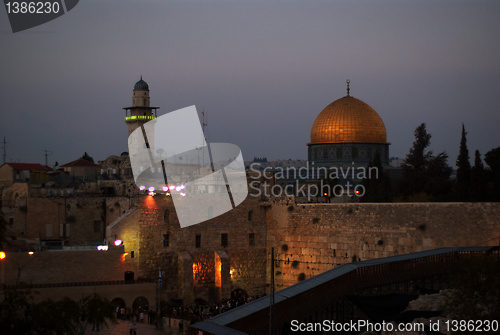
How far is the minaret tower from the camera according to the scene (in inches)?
1868

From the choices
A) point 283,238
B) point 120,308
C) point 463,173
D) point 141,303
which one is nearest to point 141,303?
point 141,303

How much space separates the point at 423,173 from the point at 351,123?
33.9ft

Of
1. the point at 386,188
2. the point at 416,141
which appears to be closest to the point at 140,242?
the point at 386,188

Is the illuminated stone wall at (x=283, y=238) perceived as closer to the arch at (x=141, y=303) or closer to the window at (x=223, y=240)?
the window at (x=223, y=240)

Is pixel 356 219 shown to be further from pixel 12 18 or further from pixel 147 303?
pixel 12 18

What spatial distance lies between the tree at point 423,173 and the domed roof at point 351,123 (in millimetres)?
5965

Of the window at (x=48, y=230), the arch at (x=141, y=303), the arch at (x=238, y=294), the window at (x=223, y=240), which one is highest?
the window at (x=48, y=230)

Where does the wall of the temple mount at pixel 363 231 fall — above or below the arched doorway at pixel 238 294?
above

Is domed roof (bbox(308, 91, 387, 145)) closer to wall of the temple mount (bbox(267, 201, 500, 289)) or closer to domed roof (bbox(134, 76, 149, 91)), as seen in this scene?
domed roof (bbox(134, 76, 149, 91))

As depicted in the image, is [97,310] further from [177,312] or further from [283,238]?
[283,238]

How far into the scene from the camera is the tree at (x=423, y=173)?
4269 centimetres

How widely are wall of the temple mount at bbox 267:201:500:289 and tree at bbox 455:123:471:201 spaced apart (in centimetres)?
447

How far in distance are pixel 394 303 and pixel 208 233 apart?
46.0 ft

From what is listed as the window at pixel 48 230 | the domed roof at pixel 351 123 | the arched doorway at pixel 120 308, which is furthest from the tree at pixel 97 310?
the domed roof at pixel 351 123
